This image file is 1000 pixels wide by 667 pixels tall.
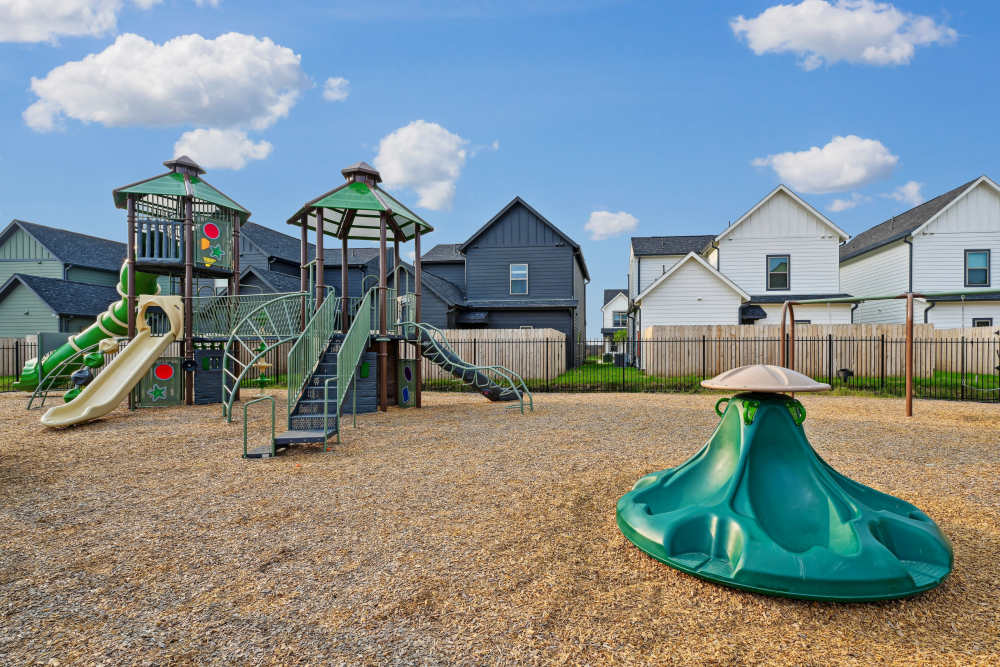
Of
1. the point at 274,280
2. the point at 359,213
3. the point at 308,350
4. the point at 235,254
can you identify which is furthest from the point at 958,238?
the point at 274,280

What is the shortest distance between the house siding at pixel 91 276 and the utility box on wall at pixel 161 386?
25.0 metres

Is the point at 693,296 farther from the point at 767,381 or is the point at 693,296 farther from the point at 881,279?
the point at 767,381

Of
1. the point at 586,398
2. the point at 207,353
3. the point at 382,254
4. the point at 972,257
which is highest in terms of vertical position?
the point at 972,257

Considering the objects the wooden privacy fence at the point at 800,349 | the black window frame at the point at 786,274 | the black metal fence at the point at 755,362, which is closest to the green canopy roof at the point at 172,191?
the black metal fence at the point at 755,362

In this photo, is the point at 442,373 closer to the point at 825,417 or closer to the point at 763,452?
the point at 825,417

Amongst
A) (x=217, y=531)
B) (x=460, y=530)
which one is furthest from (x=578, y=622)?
(x=217, y=531)

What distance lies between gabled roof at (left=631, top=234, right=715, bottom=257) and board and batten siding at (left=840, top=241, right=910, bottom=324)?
8.55 metres

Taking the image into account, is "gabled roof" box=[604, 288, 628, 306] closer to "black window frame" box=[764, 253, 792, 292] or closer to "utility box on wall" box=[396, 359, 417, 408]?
"black window frame" box=[764, 253, 792, 292]

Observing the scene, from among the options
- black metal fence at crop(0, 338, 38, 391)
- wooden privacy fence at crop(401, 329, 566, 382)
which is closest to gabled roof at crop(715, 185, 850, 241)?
wooden privacy fence at crop(401, 329, 566, 382)

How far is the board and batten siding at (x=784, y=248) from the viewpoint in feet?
84.3

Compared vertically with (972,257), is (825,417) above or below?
below

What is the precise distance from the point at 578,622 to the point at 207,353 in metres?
14.4

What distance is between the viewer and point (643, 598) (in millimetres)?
3576

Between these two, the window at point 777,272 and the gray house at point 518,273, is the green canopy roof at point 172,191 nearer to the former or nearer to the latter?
the gray house at point 518,273
